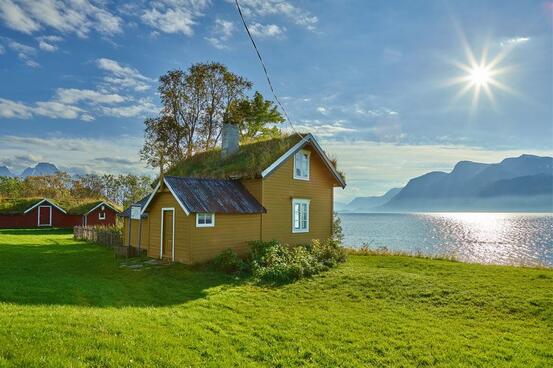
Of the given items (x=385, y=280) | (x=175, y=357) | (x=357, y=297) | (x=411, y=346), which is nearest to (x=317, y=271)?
(x=385, y=280)

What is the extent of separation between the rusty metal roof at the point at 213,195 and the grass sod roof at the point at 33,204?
29.1 metres

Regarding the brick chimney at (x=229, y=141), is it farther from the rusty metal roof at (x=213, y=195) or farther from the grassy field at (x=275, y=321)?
the grassy field at (x=275, y=321)

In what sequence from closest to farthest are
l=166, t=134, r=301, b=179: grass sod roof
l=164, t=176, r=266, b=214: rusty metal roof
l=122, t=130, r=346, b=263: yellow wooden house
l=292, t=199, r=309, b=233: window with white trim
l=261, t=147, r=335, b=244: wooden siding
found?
l=164, t=176, r=266, b=214: rusty metal roof, l=122, t=130, r=346, b=263: yellow wooden house, l=166, t=134, r=301, b=179: grass sod roof, l=261, t=147, r=335, b=244: wooden siding, l=292, t=199, r=309, b=233: window with white trim

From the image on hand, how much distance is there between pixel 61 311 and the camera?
7.59 m

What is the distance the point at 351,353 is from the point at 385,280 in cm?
644

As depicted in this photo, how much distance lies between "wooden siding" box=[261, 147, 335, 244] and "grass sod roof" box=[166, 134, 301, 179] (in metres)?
0.73

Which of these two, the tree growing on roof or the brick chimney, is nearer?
the brick chimney

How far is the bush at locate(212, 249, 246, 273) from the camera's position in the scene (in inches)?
575

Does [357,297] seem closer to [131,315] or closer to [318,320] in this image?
[318,320]

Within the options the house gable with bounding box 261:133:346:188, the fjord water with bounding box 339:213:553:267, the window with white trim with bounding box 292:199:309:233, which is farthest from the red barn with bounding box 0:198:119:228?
the house gable with bounding box 261:133:346:188

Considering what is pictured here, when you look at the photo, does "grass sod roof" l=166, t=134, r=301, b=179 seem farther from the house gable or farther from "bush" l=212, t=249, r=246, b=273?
"bush" l=212, t=249, r=246, b=273

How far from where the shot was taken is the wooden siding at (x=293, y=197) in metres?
18.7

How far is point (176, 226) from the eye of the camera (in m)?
16.3

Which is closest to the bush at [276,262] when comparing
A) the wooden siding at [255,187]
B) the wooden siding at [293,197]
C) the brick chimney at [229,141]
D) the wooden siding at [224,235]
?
the wooden siding at [224,235]
